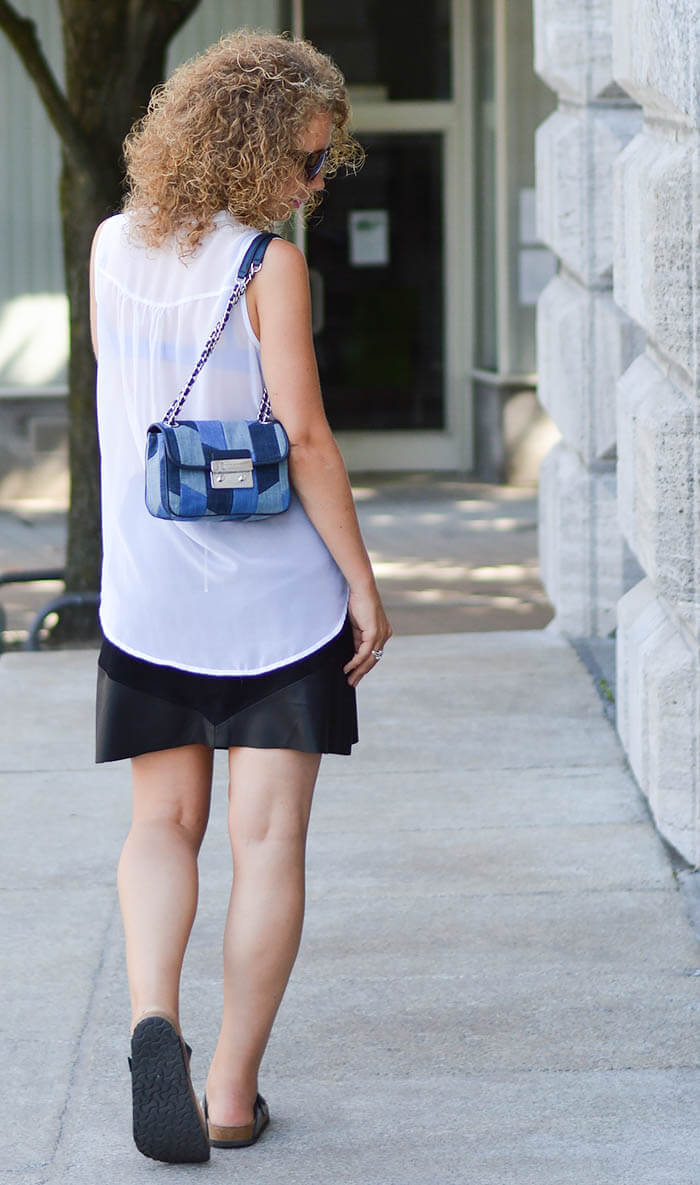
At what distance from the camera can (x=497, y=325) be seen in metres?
14.0

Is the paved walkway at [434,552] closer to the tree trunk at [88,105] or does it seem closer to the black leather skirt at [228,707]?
the tree trunk at [88,105]

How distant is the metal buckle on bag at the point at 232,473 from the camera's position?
8.84 feet

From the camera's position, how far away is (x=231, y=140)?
2.74 meters

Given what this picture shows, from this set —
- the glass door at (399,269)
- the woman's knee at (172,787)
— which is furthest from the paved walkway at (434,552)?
the woman's knee at (172,787)

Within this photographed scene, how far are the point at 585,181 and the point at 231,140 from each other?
350cm

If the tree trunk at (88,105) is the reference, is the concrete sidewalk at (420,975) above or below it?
below

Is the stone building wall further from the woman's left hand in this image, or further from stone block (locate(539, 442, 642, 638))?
the woman's left hand

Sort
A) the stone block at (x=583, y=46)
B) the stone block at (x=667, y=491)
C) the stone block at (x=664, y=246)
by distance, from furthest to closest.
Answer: the stone block at (x=583, y=46) < the stone block at (x=667, y=491) < the stone block at (x=664, y=246)

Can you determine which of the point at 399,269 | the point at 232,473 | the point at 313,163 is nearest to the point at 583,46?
the point at 313,163

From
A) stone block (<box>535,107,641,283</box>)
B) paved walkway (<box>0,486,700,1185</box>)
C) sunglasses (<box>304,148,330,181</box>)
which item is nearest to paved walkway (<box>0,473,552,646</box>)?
stone block (<box>535,107,641,283</box>)

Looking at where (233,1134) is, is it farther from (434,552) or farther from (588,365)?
(434,552)

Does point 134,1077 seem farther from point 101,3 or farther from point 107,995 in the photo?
point 101,3

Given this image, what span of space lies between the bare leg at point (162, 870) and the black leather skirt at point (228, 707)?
0.06 metres

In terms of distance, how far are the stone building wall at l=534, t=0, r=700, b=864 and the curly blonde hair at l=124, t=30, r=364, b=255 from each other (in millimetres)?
1243
